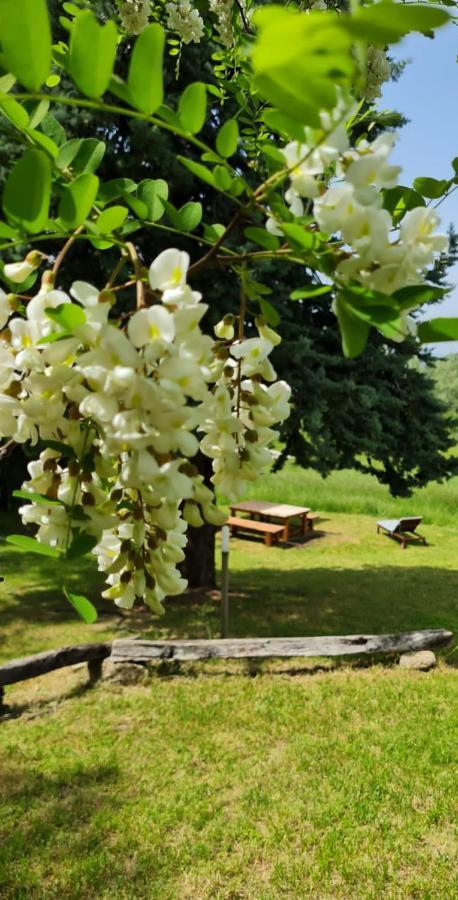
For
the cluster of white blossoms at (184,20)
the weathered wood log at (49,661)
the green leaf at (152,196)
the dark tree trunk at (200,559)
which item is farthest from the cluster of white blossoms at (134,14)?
the dark tree trunk at (200,559)

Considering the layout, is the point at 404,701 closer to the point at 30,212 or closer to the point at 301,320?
the point at 301,320

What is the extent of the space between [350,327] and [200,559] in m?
7.37

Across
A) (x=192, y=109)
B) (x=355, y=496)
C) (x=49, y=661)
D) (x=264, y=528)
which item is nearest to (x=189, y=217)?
(x=192, y=109)

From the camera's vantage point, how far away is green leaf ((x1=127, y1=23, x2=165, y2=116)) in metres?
0.70

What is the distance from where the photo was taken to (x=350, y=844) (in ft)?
11.3

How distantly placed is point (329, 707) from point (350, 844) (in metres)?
1.60

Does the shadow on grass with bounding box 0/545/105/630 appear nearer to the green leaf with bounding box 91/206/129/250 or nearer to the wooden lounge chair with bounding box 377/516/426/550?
the wooden lounge chair with bounding box 377/516/426/550

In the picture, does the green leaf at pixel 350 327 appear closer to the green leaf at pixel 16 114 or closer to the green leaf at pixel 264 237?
the green leaf at pixel 264 237

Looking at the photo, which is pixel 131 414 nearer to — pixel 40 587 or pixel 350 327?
pixel 350 327

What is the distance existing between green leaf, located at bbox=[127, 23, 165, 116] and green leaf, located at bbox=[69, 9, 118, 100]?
0.04m

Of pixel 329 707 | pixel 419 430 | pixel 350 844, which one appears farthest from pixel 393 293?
pixel 419 430

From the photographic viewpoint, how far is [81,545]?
2.88 ft

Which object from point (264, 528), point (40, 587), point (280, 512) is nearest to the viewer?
point (40, 587)

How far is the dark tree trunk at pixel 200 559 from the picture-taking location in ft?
25.3
